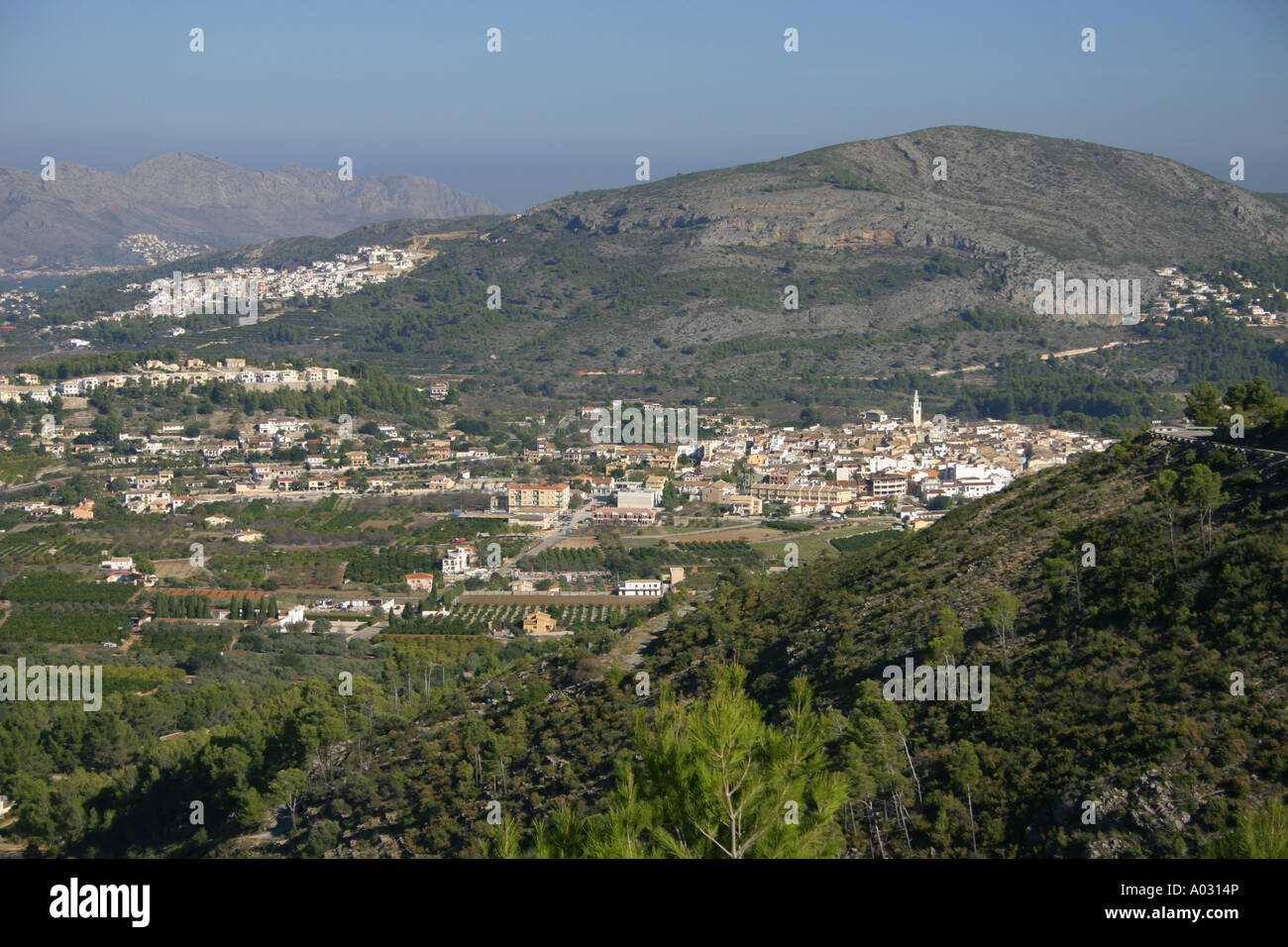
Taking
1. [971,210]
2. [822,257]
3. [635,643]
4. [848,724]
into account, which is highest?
[971,210]

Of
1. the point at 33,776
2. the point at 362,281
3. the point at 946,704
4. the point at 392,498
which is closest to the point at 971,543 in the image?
the point at 946,704

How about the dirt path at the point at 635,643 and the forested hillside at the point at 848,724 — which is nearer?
the forested hillside at the point at 848,724

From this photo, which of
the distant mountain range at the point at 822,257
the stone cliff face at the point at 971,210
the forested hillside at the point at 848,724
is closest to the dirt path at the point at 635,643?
the forested hillside at the point at 848,724

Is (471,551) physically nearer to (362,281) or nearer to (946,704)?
(946,704)

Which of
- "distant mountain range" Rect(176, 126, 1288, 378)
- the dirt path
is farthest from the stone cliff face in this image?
the dirt path

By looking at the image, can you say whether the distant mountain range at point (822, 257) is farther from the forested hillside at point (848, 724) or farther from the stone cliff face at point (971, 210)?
the forested hillside at point (848, 724)

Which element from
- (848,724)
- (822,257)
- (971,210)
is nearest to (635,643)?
(848,724)

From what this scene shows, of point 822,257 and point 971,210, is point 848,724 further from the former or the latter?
point 971,210

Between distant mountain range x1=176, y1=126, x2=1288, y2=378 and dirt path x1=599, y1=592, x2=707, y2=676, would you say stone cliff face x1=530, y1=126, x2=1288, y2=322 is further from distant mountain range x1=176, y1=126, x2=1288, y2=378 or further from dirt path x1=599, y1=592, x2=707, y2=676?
dirt path x1=599, y1=592, x2=707, y2=676

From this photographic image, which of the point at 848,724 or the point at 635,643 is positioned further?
the point at 635,643

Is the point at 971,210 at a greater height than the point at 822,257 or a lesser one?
greater

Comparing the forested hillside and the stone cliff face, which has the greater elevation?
the stone cliff face
